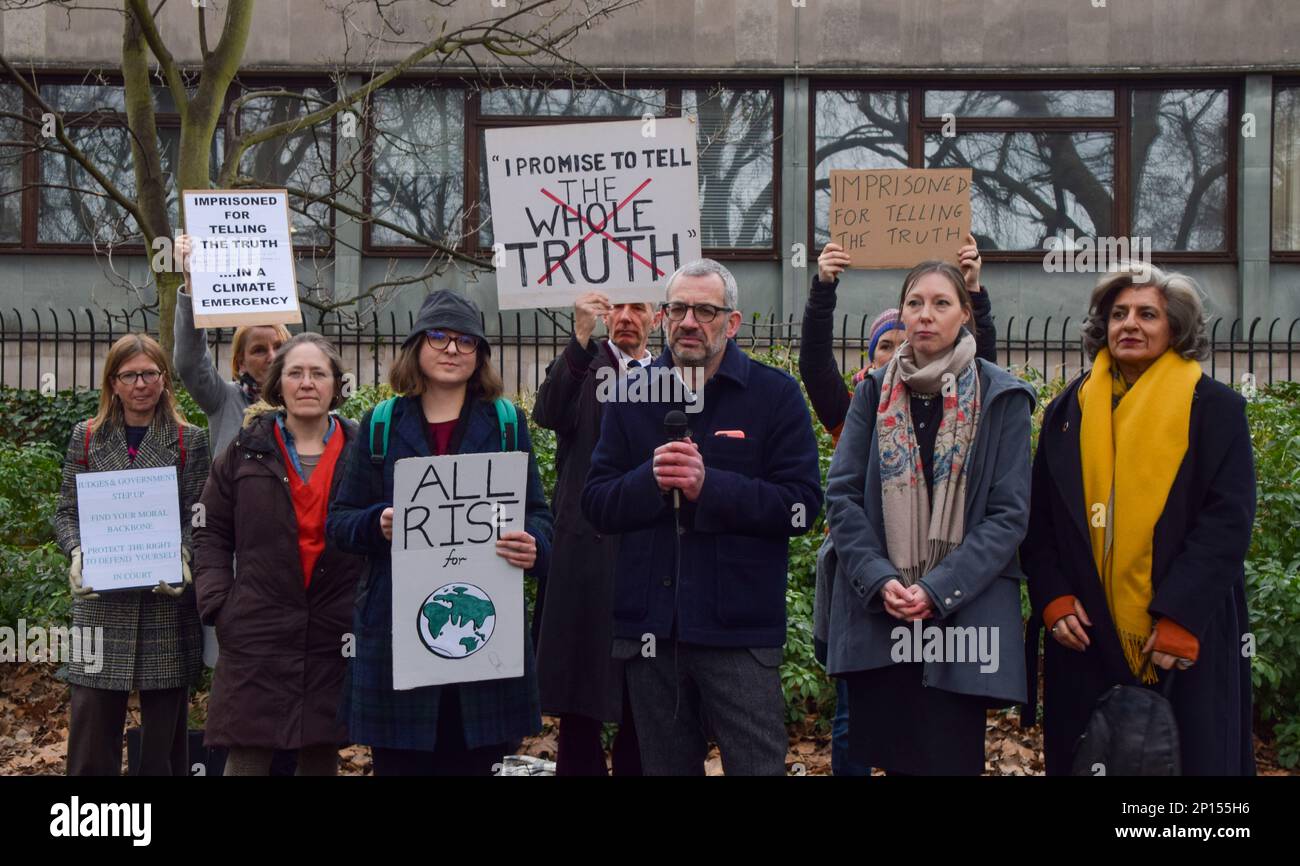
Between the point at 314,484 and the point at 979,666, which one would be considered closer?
the point at 979,666

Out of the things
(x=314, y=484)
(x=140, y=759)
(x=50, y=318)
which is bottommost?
(x=140, y=759)

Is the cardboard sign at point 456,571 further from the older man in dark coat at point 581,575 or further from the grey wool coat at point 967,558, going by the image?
the grey wool coat at point 967,558

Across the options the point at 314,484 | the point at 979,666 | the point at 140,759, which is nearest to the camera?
the point at 979,666

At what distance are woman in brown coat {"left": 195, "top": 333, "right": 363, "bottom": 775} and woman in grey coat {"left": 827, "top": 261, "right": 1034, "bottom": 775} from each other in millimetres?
1923

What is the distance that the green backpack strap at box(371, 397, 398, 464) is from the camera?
5.20m

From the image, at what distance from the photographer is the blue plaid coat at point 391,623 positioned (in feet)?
16.3

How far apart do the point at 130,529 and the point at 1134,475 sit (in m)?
3.93

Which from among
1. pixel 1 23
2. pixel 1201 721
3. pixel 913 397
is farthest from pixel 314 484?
pixel 1 23

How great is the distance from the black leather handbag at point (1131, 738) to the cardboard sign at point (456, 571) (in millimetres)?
1919

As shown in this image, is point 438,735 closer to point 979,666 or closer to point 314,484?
point 314,484

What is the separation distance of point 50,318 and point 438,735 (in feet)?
47.4

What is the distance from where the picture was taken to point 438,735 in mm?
5047

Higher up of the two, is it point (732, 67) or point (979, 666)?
point (732, 67)
